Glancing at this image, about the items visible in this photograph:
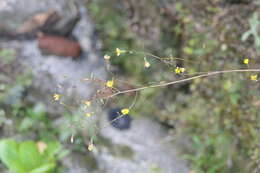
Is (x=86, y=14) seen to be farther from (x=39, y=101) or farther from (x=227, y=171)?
(x=227, y=171)

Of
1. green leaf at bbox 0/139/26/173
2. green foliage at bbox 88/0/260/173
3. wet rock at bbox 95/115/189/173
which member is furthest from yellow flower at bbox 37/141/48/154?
green foliage at bbox 88/0/260/173

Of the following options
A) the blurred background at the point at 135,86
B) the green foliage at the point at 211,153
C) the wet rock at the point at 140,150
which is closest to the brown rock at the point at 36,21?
the blurred background at the point at 135,86

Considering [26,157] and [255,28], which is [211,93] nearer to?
[255,28]

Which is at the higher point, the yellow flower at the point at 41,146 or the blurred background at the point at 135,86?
the blurred background at the point at 135,86

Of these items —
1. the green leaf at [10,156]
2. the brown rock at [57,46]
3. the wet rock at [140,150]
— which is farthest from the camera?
the brown rock at [57,46]

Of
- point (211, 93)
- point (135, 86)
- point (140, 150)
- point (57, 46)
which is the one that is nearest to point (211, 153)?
point (211, 93)

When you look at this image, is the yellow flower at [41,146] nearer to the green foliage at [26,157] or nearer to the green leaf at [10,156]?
the green foliage at [26,157]
